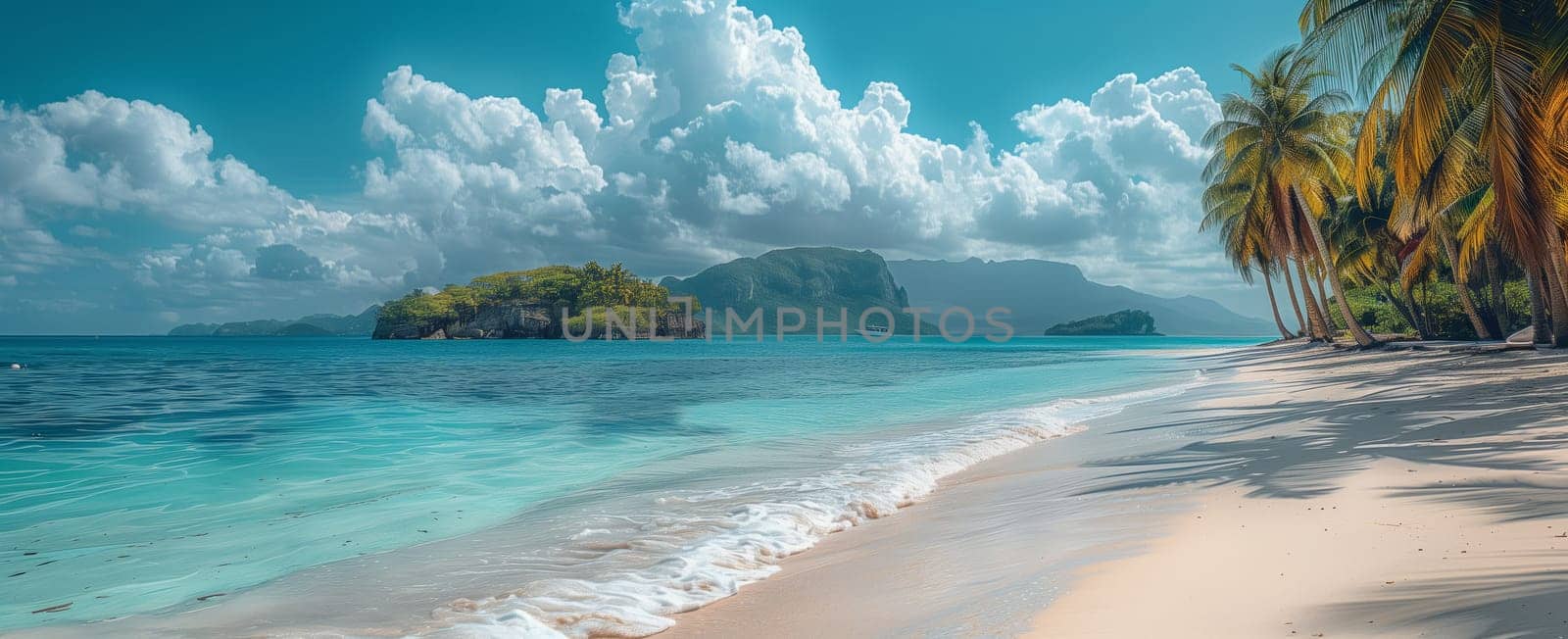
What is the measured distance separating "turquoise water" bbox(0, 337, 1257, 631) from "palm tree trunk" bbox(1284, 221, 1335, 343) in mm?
17788

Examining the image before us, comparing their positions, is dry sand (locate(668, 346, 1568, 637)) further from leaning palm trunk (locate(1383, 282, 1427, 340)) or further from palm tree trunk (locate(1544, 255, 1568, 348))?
leaning palm trunk (locate(1383, 282, 1427, 340))

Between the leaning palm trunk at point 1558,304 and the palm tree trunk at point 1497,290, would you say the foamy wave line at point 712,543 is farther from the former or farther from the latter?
the palm tree trunk at point 1497,290

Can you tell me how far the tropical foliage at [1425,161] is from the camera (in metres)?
10.6

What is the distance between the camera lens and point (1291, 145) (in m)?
28.6

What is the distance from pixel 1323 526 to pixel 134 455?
1486 centimetres

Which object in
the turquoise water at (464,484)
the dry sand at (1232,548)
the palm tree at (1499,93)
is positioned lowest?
the turquoise water at (464,484)

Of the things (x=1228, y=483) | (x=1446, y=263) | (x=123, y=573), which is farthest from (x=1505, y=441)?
(x=1446, y=263)

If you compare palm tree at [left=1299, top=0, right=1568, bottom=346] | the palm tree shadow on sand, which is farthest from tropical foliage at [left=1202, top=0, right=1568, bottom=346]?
the palm tree shadow on sand

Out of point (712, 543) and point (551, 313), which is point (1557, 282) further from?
point (551, 313)

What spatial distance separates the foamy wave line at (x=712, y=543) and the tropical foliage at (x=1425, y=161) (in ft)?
28.4

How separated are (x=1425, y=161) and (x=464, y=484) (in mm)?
15852

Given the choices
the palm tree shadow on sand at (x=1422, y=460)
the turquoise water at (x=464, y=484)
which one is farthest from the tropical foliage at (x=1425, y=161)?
the turquoise water at (x=464, y=484)

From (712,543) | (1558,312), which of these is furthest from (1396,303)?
(712,543)

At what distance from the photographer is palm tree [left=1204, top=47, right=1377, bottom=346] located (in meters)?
27.8
